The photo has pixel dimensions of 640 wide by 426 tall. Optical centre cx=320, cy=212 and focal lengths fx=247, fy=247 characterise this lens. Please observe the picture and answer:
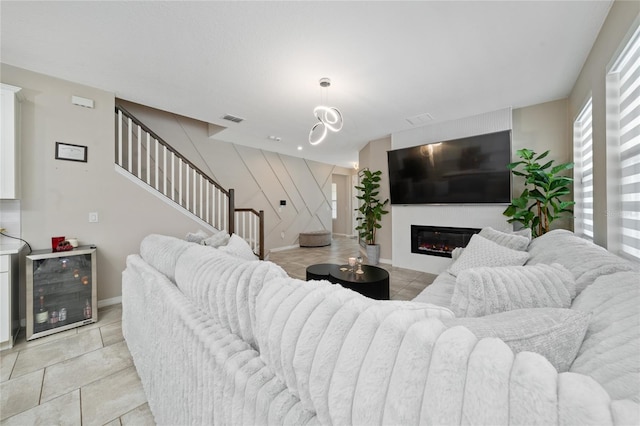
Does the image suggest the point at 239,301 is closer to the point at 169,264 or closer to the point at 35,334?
the point at 169,264

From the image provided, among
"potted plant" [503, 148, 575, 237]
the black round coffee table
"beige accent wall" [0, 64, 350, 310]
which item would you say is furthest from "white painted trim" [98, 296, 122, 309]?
"potted plant" [503, 148, 575, 237]

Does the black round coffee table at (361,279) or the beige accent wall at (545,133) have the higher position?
the beige accent wall at (545,133)

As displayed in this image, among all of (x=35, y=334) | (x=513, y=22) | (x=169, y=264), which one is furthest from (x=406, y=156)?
(x=35, y=334)

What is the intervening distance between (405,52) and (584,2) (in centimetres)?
119

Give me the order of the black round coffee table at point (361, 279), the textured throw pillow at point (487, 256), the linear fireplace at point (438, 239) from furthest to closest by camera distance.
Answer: the linear fireplace at point (438, 239)
the black round coffee table at point (361, 279)
the textured throw pillow at point (487, 256)

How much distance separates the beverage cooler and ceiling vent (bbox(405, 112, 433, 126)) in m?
4.45

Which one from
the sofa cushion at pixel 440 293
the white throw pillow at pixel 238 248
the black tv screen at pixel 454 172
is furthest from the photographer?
the black tv screen at pixel 454 172

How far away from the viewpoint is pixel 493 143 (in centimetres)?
352

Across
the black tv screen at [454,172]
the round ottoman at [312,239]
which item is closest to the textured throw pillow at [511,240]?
the black tv screen at [454,172]

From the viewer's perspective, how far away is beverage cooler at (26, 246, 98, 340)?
2.25 metres

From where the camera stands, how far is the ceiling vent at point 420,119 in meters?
3.75

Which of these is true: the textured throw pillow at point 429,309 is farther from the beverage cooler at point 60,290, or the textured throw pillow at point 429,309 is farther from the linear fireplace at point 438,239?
the linear fireplace at point 438,239

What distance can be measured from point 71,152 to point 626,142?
494cm

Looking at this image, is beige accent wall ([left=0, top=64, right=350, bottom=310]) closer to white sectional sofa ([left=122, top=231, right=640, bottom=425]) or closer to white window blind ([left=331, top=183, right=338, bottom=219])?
white sectional sofa ([left=122, top=231, right=640, bottom=425])
